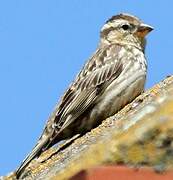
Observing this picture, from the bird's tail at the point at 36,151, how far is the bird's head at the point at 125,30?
195cm

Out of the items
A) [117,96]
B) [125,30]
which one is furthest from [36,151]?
[125,30]

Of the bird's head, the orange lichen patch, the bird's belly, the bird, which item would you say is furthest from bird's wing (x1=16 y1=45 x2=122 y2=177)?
the orange lichen patch

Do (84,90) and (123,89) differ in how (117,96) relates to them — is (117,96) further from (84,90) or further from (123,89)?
(84,90)

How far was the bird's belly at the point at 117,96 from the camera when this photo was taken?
7316 millimetres

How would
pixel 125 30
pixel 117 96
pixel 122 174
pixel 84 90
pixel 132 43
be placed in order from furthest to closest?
pixel 125 30 → pixel 132 43 → pixel 84 90 → pixel 117 96 → pixel 122 174

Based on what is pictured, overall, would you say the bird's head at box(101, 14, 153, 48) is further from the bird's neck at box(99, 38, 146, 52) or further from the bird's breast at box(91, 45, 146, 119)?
the bird's breast at box(91, 45, 146, 119)

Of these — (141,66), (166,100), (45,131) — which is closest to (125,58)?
(141,66)

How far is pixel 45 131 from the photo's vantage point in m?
7.16

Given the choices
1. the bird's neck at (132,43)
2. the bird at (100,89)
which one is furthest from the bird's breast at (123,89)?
the bird's neck at (132,43)

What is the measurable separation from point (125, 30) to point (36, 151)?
8.93 feet

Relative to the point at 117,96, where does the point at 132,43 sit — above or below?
above

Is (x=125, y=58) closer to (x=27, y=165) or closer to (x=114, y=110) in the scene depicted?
(x=114, y=110)

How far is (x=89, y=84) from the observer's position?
7.74m

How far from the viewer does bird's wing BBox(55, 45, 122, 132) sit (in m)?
7.34
